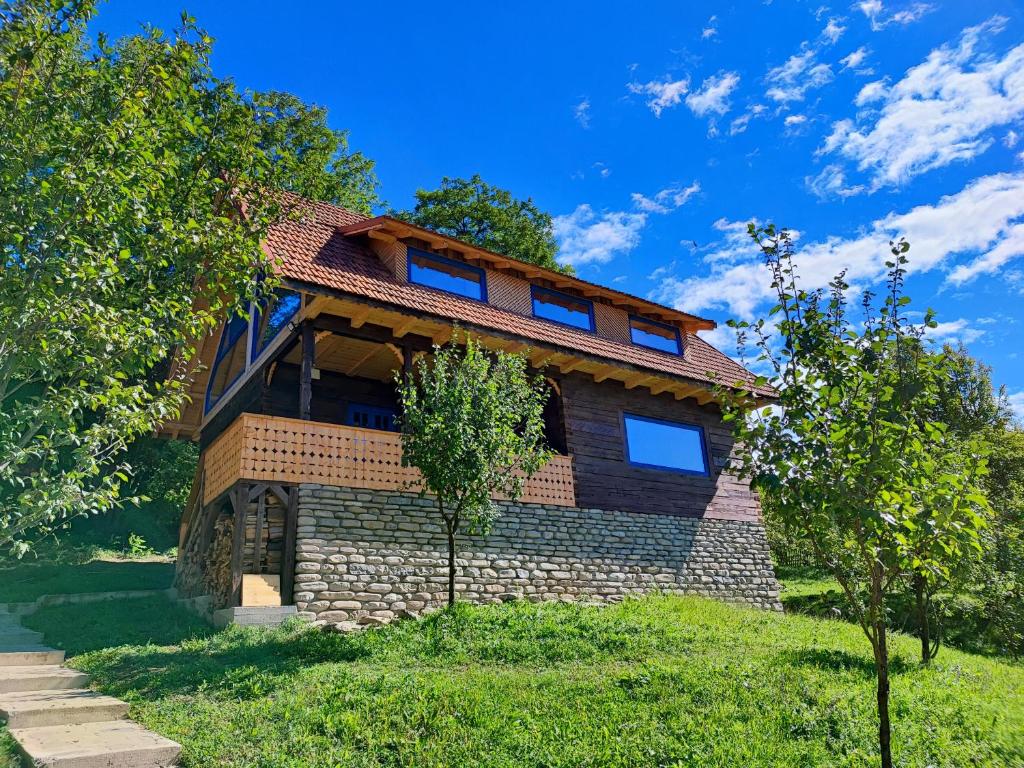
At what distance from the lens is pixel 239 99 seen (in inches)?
275

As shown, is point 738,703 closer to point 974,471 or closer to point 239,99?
point 974,471

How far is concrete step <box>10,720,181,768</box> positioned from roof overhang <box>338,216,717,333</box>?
971 cm

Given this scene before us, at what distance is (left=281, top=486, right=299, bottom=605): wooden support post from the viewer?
9.77 meters

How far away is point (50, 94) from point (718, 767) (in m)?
7.57

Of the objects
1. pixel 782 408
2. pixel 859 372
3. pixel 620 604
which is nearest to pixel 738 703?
pixel 782 408

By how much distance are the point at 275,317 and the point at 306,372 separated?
8.45 ft

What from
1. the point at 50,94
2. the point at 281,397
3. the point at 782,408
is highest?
the point at 50,94

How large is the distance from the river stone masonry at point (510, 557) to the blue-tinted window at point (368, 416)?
387 cm

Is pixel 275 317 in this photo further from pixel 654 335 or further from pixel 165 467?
pixel 165 467

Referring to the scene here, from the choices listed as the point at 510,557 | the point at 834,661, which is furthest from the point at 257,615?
the point at 834,661

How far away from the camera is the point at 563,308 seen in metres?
16.2

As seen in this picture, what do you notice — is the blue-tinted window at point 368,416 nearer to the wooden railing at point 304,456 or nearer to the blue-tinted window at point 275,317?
the blue-tinted window at point 275,317

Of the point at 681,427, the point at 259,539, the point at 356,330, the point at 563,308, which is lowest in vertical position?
the point at 259,539

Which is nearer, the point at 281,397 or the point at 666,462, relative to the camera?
the point at 281,397
